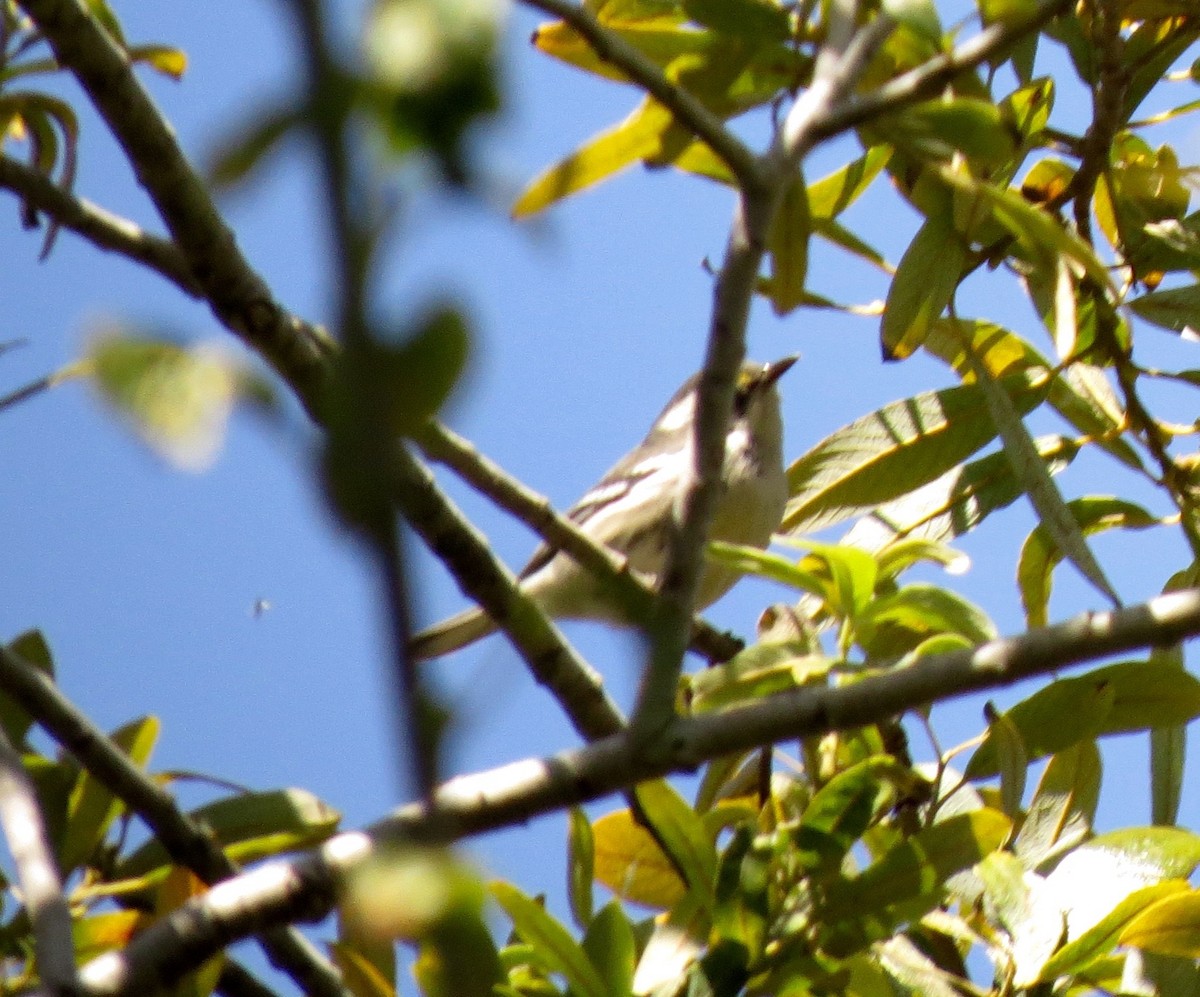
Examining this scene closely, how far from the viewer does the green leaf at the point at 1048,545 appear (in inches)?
75.6

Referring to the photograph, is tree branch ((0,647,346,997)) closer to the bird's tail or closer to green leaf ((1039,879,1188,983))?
green leaf ((1039,879,1188,983))

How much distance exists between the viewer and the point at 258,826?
1.60 m

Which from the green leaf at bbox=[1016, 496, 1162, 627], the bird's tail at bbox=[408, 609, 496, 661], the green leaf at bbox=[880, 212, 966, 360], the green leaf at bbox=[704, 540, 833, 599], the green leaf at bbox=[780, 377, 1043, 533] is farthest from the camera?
the bird's tail at bbox=[408, 609, 496, 661]

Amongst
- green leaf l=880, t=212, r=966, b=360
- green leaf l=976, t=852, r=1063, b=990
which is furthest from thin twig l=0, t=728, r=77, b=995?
green leaf l=880, t=212, r=966, b=360

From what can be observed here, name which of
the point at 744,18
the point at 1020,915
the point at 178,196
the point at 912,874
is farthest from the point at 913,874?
the point at 178,196

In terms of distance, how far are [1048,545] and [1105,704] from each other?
0.37 metres

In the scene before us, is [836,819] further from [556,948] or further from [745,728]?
[745,728]

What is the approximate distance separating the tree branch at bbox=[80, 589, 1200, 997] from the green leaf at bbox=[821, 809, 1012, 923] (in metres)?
0.39

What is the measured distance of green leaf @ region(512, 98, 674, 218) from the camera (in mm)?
1176

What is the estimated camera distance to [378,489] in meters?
0.31

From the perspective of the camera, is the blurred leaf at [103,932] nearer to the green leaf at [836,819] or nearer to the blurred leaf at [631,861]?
the blurred leaf at [631,861]

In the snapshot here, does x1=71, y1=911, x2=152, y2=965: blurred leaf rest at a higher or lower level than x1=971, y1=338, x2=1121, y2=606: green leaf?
lower

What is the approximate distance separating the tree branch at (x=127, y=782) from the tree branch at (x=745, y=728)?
38cm

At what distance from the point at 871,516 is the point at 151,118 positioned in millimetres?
1205
